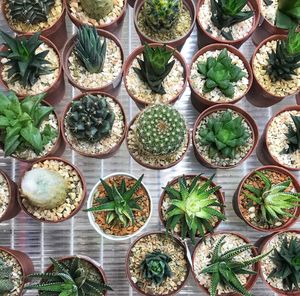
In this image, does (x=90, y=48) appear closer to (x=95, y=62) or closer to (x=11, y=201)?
(x=95, y=62)

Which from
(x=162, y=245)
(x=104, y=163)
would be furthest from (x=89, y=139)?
(x=162, y=245)

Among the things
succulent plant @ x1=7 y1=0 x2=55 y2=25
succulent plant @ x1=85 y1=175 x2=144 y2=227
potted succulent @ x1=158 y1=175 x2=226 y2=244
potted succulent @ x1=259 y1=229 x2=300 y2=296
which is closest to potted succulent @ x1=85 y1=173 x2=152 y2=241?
succulent plant @ x1=85 y1=175 x2=144 y2=227

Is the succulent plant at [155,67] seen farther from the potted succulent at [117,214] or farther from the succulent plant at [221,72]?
the potted succulent at [117,214]

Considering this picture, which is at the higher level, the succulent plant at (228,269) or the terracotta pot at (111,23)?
the terracotta pot at (111,23)

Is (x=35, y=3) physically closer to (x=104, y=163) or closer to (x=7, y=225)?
(x=104, y=163)

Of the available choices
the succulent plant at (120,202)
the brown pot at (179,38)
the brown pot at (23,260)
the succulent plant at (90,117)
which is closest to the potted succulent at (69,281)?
the brown pot at (23,260)

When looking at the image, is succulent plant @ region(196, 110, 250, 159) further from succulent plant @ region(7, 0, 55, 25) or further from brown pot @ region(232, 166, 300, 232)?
succulent plant @ region(7, 0, 55, 25)

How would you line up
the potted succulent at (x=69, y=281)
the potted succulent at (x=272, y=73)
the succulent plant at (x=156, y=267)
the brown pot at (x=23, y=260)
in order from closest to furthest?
the potted succulent at (x=69, y=281) → the succulent plant at (x=156, y=267) → the brown pot at (x=23, y=260) → the potted succulent at (x=272, y=73)
